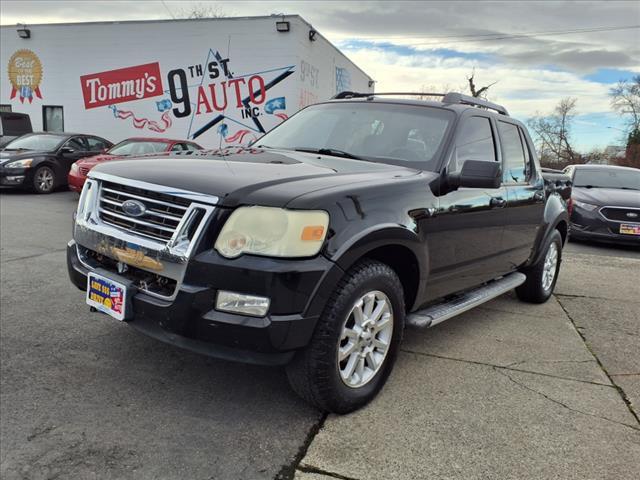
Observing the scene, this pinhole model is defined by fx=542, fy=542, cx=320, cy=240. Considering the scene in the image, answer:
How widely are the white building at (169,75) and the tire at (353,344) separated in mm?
14476

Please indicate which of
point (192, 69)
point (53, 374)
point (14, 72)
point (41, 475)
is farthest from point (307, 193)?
point (14, 72)

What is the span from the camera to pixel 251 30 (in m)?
16.9

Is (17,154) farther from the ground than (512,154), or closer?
closer

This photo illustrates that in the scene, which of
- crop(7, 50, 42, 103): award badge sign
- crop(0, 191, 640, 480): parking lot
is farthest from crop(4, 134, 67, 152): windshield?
crop(0, 191, 640, 480): parking lot

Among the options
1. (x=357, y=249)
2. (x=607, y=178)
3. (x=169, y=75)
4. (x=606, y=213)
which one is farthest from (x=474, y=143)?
(x=169, y=75)

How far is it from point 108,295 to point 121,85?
705 inches

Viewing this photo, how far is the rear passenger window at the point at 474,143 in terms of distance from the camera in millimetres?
3799

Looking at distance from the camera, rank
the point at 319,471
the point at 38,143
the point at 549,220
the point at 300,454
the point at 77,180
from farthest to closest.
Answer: the point at 38,143
the point at 77,180
the point at 549,220
the point at 300,454
the point at 319,471

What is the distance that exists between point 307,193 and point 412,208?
839 mm

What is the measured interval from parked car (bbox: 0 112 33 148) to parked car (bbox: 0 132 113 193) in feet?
13.9

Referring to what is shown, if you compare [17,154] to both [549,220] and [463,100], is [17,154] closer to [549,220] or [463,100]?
[463,100]

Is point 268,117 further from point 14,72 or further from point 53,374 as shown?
point 53,374

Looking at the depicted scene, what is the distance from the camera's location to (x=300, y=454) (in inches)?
101

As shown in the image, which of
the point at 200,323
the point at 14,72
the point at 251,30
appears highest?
the point at 251,30
